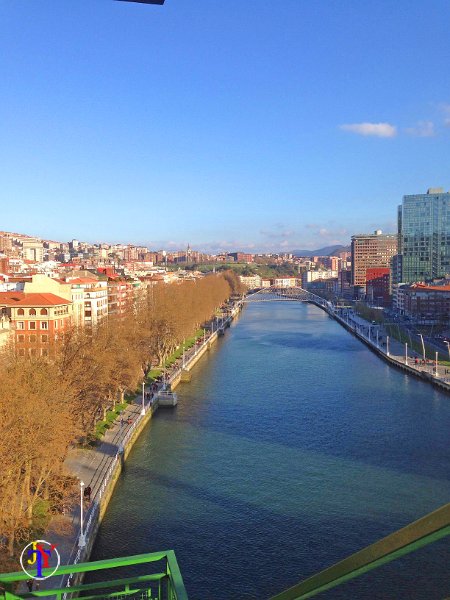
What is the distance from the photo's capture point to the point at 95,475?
11.5 meters

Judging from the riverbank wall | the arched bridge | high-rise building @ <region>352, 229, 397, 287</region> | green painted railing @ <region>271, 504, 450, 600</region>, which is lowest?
the arched bridge

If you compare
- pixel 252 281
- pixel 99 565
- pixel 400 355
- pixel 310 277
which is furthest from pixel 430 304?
pixel 310 277

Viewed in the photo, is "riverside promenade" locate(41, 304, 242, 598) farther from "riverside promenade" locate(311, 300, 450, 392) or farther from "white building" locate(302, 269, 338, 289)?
"white building" locate(302, 269, 338, 289)

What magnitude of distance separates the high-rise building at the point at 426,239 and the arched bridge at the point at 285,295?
12.1 metres

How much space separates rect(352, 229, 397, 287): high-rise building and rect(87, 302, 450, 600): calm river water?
71.1 m

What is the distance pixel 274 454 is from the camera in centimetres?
1359

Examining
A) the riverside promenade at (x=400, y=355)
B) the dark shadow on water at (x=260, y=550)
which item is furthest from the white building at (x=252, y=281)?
the dark shadow on water at (x=260, y=550)

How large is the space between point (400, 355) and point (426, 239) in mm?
43387

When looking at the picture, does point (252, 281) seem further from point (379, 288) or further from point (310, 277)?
point (379, 288)

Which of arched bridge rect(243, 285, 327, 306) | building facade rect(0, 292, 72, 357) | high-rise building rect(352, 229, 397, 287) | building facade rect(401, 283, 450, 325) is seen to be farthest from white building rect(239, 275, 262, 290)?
building facade rect(0, 292, 72, 357)

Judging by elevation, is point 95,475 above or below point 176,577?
below

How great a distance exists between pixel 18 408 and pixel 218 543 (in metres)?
3.76

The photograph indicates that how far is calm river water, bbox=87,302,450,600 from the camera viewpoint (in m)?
8.41

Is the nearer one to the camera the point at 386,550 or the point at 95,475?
the point at 386,550
